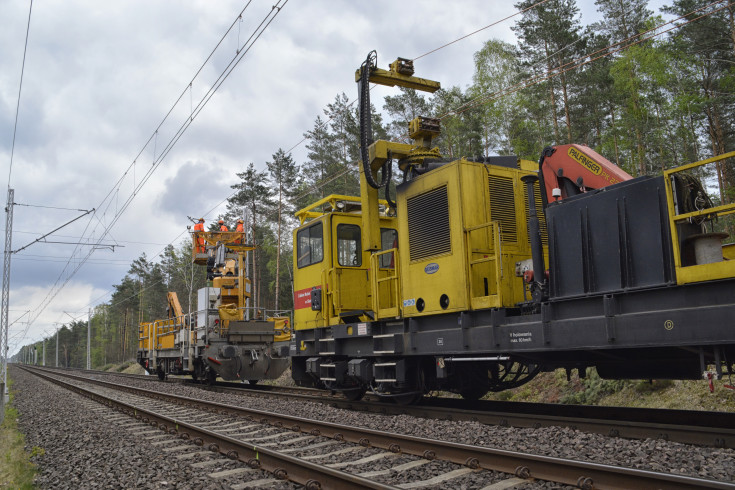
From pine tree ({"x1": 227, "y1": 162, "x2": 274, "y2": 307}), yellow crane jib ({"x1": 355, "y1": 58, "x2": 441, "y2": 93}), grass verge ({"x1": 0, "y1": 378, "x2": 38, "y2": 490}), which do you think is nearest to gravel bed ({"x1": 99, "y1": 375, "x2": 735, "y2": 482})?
grass verge ({"x1": 0, "y1": 378, "x2": 38, "y2": 490})

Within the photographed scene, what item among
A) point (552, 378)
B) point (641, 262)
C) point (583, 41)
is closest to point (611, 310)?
point (641, 262)

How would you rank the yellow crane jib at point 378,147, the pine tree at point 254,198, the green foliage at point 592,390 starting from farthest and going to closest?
the pine tree at point 254,198
the green foliage at point 592,390
the yellow crane jib at point 378,147

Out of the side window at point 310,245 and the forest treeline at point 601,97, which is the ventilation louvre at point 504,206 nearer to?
the side window at point 310,245

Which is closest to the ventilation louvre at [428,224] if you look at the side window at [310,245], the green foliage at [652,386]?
the side window at [310,245]

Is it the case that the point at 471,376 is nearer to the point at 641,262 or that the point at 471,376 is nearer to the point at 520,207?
the point at 520,207

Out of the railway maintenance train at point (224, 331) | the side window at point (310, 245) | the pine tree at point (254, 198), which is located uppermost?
the pine tree at point (254, 198)

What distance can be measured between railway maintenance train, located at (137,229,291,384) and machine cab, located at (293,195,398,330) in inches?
186

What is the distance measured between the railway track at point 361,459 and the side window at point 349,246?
3.09 m

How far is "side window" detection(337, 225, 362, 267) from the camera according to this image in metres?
9.76

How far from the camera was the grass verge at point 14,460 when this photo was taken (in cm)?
553

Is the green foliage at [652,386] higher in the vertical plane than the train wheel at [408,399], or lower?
lower

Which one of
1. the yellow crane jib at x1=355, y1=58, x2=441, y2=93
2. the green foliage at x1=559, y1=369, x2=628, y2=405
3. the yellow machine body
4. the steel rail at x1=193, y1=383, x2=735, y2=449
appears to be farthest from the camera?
the green foliage at x1=559, y1=369, x2=628, y2=405

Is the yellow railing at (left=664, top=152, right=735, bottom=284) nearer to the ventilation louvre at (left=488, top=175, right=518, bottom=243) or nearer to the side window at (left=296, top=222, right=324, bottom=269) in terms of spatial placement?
the ventilation louvre at (left=488, top=175, right=518, bottom=243)

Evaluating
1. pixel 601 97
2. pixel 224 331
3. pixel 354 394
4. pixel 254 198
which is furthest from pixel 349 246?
pixel 254 198
